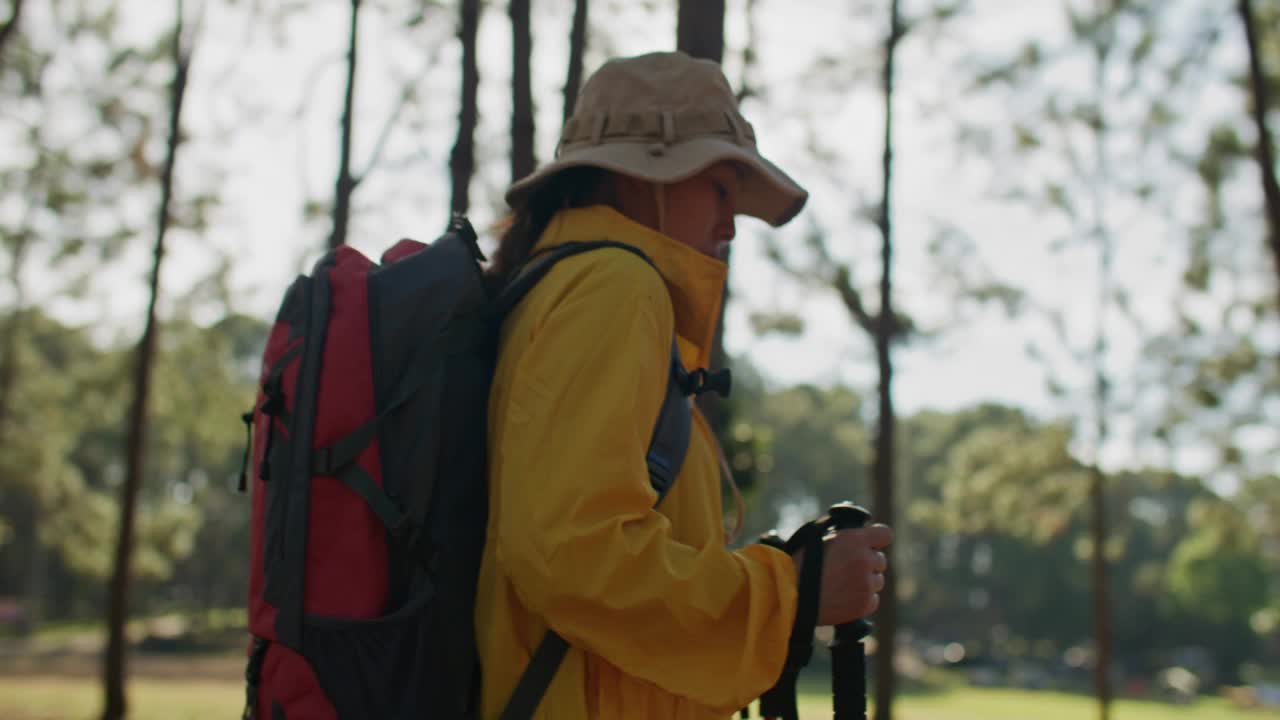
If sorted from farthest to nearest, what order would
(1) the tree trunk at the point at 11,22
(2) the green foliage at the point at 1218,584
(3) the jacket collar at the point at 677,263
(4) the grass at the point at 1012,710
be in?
(2) the green foliage at the point at 1218,584
(4) the grass at the point at 1012,710
(1) the tree trunk at the point at 11,22
(3) the jacket collar at the point at 677,263

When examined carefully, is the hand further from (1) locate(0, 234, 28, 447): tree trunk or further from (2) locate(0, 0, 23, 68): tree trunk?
(1) locate(0, 234, 28, 447): tree trunk

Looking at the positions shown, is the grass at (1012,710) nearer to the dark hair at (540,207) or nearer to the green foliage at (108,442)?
the green foliage at (108,442)

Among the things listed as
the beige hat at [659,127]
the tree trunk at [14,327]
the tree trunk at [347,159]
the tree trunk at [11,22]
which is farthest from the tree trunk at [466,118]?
the tree trunk at [14,327]

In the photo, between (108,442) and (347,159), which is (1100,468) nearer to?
(347,159)

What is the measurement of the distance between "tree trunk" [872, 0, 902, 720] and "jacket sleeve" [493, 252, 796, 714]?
1035 centimetres

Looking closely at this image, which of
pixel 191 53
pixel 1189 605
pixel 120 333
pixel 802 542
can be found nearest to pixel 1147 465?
pixel 191 53

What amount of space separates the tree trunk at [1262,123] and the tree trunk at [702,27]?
9320 mm

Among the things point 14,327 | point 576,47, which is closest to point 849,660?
point 576,47

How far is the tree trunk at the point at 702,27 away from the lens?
163 inches

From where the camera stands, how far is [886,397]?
11953 millimetres

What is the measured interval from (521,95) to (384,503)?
5095mm

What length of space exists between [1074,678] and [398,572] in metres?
68.6

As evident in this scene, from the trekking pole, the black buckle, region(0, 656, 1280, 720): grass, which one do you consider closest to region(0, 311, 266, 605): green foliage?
region(0, 656, 1280, 720): grass

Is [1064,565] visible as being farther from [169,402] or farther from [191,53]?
[191,53]
